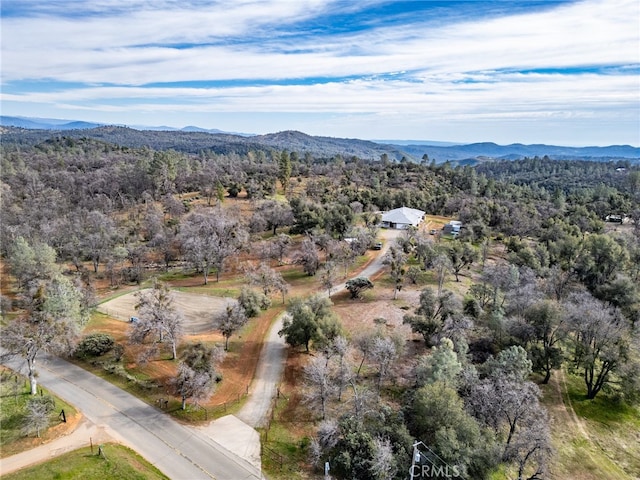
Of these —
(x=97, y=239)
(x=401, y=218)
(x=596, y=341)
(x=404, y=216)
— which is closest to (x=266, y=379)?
(x=596, y=341)

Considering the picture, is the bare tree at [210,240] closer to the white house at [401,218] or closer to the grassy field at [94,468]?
the grassy field at [94,468]

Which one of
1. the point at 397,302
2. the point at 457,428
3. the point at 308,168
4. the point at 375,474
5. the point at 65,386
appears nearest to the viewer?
the point at 375,474

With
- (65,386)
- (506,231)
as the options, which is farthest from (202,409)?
(506,231)

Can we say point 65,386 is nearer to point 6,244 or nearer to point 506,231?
point 6,244

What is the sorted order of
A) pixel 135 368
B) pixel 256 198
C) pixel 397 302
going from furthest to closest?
pixel 256 198
pixel 397 302
pixel 135 368

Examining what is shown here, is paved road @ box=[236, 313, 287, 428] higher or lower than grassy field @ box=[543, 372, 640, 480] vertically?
higher

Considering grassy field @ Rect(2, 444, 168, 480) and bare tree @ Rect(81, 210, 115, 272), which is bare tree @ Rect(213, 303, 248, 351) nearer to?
grassy field @ Rect(2, 444, 168, 480)

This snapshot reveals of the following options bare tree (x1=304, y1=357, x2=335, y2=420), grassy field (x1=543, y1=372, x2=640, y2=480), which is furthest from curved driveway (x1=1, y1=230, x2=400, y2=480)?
grassy field (x1=543, y1=372, x2=640, y2=480)
